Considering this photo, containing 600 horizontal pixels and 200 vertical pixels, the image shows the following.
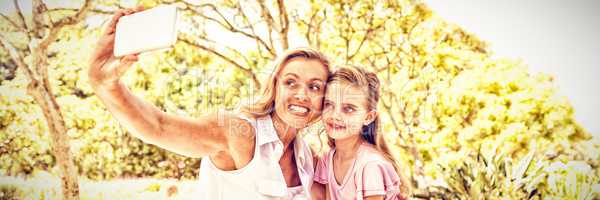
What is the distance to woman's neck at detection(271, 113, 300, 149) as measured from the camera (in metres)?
2.15

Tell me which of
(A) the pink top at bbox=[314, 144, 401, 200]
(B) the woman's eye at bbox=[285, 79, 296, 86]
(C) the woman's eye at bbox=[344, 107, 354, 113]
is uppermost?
(B) the woman's eye at bbox=[285, 79, 296, 86]

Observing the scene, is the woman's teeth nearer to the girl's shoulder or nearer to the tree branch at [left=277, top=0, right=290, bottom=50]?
the girl's shoulder

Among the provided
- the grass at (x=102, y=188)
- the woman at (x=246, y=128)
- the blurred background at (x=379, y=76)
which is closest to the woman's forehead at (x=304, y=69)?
the woman at (x=246, y=128)

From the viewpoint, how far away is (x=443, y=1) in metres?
2.83

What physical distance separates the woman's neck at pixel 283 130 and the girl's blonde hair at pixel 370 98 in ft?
0.64

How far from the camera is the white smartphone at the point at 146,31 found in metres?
1.83

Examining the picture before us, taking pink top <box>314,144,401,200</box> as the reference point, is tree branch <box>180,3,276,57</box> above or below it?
above

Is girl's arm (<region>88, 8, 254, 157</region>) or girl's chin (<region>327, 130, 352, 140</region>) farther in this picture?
girl's chin (<region>327, 130, 352, 140</region>)

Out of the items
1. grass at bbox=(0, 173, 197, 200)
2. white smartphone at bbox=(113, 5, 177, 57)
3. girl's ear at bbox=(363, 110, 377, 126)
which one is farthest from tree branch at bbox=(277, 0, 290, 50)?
white smartphone at bbox=(113, 5, 177, 57)

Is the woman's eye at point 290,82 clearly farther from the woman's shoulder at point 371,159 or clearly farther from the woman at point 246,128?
the woman's shoulder at point 371,159

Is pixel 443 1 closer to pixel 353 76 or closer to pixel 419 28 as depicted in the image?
pixel 419 28

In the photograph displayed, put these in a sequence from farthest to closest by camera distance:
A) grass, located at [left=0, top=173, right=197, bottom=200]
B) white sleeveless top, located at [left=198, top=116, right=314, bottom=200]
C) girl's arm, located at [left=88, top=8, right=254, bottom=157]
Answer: grass, located at [left=0, top=173, right=197, bottom=200], white sleeveless top, located at [left=198, top=116, right=314, bottom=200], girl's arm, located at [left=88, top=8, right=254, bottom=157]

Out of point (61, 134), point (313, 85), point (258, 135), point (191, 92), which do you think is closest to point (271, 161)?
point (258, 135)

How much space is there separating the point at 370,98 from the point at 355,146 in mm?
197
